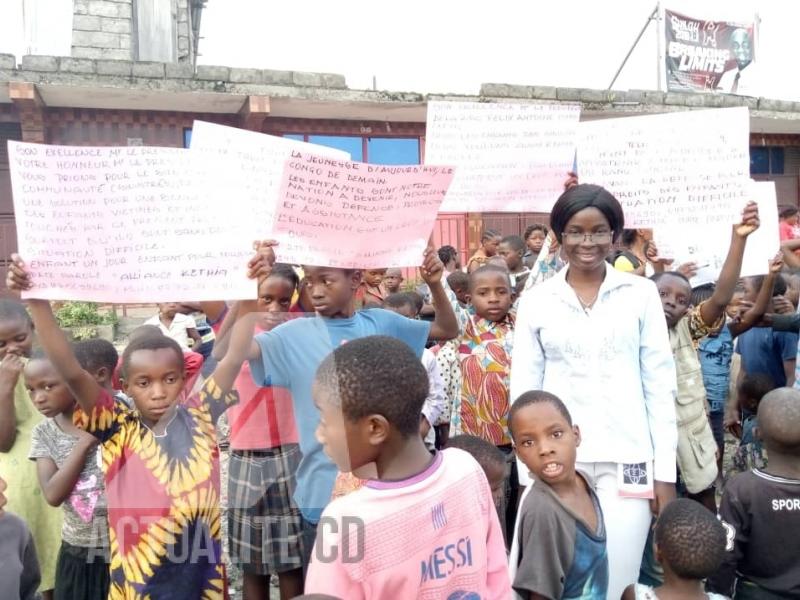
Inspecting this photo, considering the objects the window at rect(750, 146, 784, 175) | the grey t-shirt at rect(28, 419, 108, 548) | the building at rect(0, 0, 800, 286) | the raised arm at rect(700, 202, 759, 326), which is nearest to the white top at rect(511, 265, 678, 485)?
the raised arm at rect(700, 202, 759, 326)

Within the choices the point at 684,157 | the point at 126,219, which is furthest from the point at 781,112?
the point at 126,219

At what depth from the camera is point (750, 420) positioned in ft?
11.7

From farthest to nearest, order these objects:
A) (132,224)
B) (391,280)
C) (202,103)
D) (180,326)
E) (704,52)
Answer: (704,52), (202,103), (391,280), (180,326), (132,224)

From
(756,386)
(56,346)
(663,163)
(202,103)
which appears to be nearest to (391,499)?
(56,346)

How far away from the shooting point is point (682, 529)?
199cm

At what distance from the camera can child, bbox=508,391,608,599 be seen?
195 cm

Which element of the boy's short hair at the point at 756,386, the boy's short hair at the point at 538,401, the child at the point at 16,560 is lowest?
the child at the point at 16,560

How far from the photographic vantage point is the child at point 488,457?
2.55 m

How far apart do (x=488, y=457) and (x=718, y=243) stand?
135 cm

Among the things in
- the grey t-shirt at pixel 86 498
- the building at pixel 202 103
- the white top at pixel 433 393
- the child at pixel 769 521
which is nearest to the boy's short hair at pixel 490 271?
the white top at pixel 433 393

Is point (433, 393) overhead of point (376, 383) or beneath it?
beneath

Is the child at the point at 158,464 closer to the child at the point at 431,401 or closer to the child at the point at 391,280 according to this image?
Result: the child at the point at 431,401

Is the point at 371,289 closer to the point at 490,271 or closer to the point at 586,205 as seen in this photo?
the point at 490,271

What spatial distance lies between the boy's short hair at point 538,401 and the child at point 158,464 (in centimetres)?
83
